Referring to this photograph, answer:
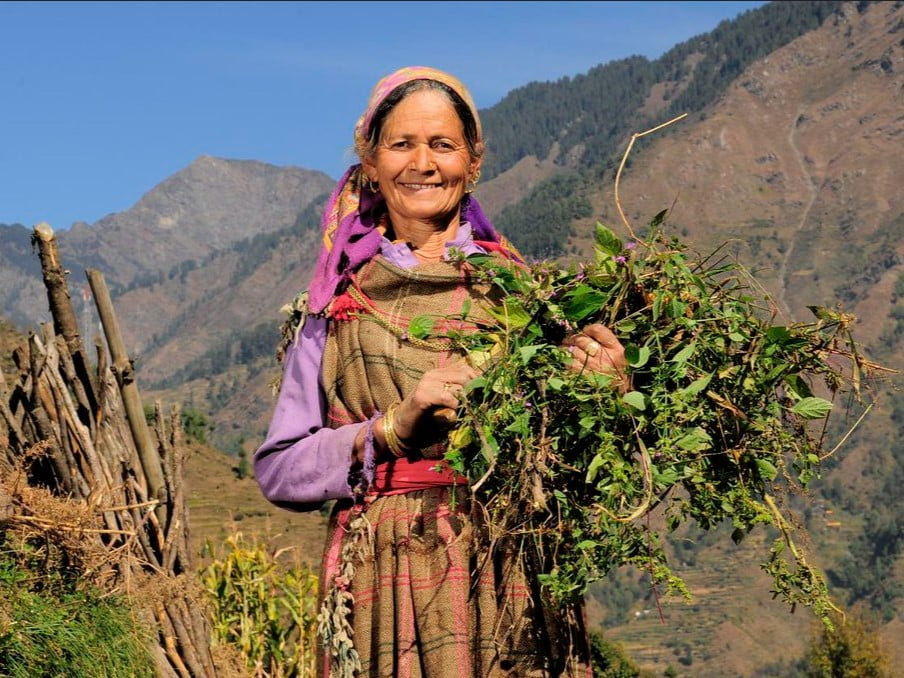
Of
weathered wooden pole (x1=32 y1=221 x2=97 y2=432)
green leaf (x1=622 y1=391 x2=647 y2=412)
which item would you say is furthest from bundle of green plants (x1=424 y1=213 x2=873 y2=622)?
weathered wooden pole (x1=32 y1=221 x2=97 y2=432)

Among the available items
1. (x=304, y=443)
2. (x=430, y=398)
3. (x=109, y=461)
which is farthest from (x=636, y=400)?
(x=109, y=461)

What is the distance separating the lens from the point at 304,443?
2934 mm

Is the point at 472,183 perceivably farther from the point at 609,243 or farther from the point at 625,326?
the point at 625,326

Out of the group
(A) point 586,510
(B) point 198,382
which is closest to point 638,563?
(A) point 586,510

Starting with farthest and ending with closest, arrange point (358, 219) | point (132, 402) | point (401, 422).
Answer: point (132, 402)
point (358, 219)
point (401, 422)

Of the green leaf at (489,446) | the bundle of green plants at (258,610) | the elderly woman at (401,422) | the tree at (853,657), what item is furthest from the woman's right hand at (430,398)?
the tree at (853,657)

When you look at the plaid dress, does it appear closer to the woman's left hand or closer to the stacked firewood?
the woman's left hand

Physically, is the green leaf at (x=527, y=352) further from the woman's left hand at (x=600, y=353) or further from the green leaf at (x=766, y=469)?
the green leaf at (x=766, y=469)

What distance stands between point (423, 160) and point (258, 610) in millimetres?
5231

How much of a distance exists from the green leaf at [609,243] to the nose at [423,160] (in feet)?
1.75

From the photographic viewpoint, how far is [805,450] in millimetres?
2676

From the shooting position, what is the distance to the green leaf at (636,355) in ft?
8.37

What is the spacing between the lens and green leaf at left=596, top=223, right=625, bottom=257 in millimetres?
2643

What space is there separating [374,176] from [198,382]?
567 ft
